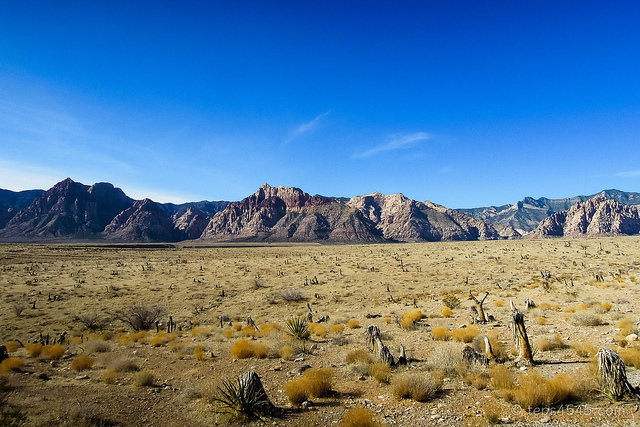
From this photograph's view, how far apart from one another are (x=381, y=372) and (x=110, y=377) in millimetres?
7606

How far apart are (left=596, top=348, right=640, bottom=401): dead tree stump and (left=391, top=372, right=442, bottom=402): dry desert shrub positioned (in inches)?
122

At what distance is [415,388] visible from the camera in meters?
6.69

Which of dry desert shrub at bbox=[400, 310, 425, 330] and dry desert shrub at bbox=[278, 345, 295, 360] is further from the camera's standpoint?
dry desert shrub at bbox=[400, 310, 425, 330]

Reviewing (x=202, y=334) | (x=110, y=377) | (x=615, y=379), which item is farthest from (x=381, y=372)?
(x=202, y=334)

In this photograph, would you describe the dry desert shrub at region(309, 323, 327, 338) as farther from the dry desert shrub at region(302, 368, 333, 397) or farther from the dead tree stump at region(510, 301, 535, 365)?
the dead tree stump at region(510, 301, 535, 365)

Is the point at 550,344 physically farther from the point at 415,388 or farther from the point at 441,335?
the point at 415,388

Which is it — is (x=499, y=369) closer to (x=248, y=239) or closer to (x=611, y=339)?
(x=611, y=339)

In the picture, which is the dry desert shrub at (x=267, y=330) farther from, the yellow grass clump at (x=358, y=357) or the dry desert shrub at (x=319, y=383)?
the dry desert shrub at (x=319, y=383)

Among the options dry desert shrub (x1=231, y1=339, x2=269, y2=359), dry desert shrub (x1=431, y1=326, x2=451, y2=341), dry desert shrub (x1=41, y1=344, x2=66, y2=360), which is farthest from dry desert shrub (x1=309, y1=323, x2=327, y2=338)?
dry desert shrub (x1=41, y1=344, x2=66, y2=360)

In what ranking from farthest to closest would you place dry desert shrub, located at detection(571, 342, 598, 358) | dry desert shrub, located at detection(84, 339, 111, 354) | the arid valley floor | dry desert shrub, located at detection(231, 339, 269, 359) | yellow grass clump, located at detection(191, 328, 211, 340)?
yellow grass clump, located at detection(191, 328, 211, 340) → dry desert shrub, located at detection(84, 339, 111, 354) → dry desert shrub, located at detection(231, 339, 269, 359) → dry desert shrub, located at detection(571, 342, 598, 358) → the arid valley floor

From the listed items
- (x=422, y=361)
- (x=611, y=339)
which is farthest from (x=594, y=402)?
(x=611, y=339)

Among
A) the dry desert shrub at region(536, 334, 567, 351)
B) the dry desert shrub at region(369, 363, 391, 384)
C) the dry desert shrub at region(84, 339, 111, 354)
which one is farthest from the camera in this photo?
the dry desert shrub at region(84, 339, 111, 354)

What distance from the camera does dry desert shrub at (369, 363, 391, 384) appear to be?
7.77 metres

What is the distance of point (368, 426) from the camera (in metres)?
5.48
